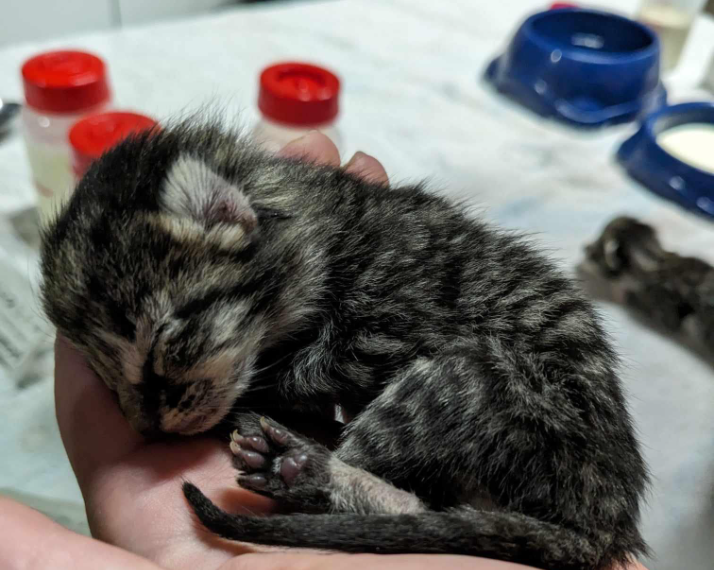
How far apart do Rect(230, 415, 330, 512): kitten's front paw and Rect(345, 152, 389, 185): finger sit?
0.85 meters

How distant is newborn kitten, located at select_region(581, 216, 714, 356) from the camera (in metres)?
2.73

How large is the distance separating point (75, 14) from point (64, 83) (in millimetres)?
2459

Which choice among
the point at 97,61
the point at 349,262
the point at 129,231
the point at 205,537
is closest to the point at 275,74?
the point at 97,61

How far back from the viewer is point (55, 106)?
8.19 ft

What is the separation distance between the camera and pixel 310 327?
1.80m

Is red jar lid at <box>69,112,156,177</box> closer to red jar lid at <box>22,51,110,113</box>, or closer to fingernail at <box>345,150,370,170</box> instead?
red jar lid at <box>22,51,110,113</box>

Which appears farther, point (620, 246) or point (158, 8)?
point (158, 8)

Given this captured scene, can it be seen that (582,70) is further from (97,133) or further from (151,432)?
(151,432)

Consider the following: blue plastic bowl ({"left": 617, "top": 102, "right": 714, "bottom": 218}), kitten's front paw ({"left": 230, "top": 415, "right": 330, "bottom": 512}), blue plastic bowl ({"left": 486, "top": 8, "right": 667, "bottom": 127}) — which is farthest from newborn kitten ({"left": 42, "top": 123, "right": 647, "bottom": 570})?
blue plastic bowl ({"left": 486, "top": 8, "right": 667, "bottom": 127})

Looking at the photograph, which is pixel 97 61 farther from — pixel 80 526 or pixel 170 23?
pixel 170 23

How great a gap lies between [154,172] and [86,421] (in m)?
0.69

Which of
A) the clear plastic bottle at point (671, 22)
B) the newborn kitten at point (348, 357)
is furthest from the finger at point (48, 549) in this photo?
the clear plastic bottle at point (671, 22)

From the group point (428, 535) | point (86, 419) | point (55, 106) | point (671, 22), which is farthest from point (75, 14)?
point (428, 535)

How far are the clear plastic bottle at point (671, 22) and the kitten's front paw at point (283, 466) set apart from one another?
3705mm
